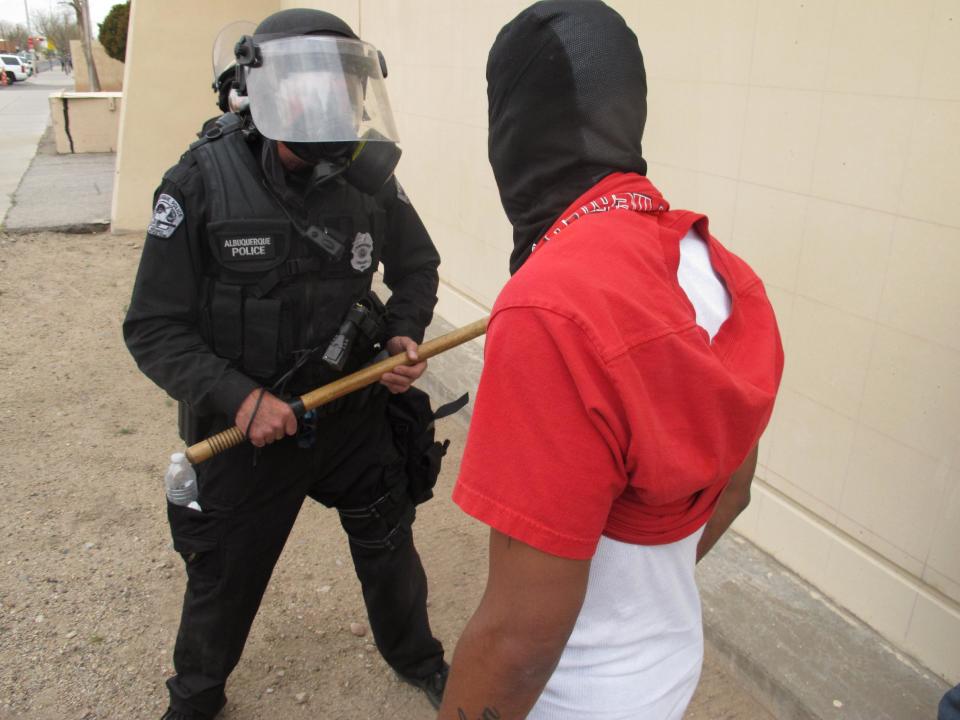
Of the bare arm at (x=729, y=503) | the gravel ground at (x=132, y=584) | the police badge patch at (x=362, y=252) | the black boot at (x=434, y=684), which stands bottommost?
the gravel ground at (x=132, y=584)

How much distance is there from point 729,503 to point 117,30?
22645mm

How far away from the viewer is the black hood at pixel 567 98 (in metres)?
1.15

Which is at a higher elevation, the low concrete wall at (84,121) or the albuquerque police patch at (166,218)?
the albuquerque police patch at (166,218)

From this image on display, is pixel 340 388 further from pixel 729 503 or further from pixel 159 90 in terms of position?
pixel 159 90

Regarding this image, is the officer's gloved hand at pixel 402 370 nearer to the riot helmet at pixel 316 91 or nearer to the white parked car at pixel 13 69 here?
the riot helmet at pixel 316 91

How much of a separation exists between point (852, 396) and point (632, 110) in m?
1.80

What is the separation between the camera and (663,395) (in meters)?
1.01

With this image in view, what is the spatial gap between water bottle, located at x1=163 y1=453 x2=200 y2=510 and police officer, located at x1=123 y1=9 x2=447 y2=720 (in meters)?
0.03

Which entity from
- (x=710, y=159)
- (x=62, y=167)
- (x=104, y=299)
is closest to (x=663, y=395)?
(x=710, y=159)

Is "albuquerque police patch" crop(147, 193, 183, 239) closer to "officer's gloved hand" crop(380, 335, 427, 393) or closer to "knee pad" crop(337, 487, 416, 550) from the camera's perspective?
"officer's gloved hand" crop(380, 335, 427, 393)

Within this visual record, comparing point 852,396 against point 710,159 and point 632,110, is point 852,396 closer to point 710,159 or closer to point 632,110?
point 710,159

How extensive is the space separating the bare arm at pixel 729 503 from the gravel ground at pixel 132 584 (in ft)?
4.60

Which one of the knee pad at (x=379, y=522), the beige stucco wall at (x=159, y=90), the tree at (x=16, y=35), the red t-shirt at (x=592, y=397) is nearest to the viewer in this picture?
the red t-shirt at (x=592, y=397)

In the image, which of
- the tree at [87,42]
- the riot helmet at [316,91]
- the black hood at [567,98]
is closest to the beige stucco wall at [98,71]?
the tree at [87,42]
